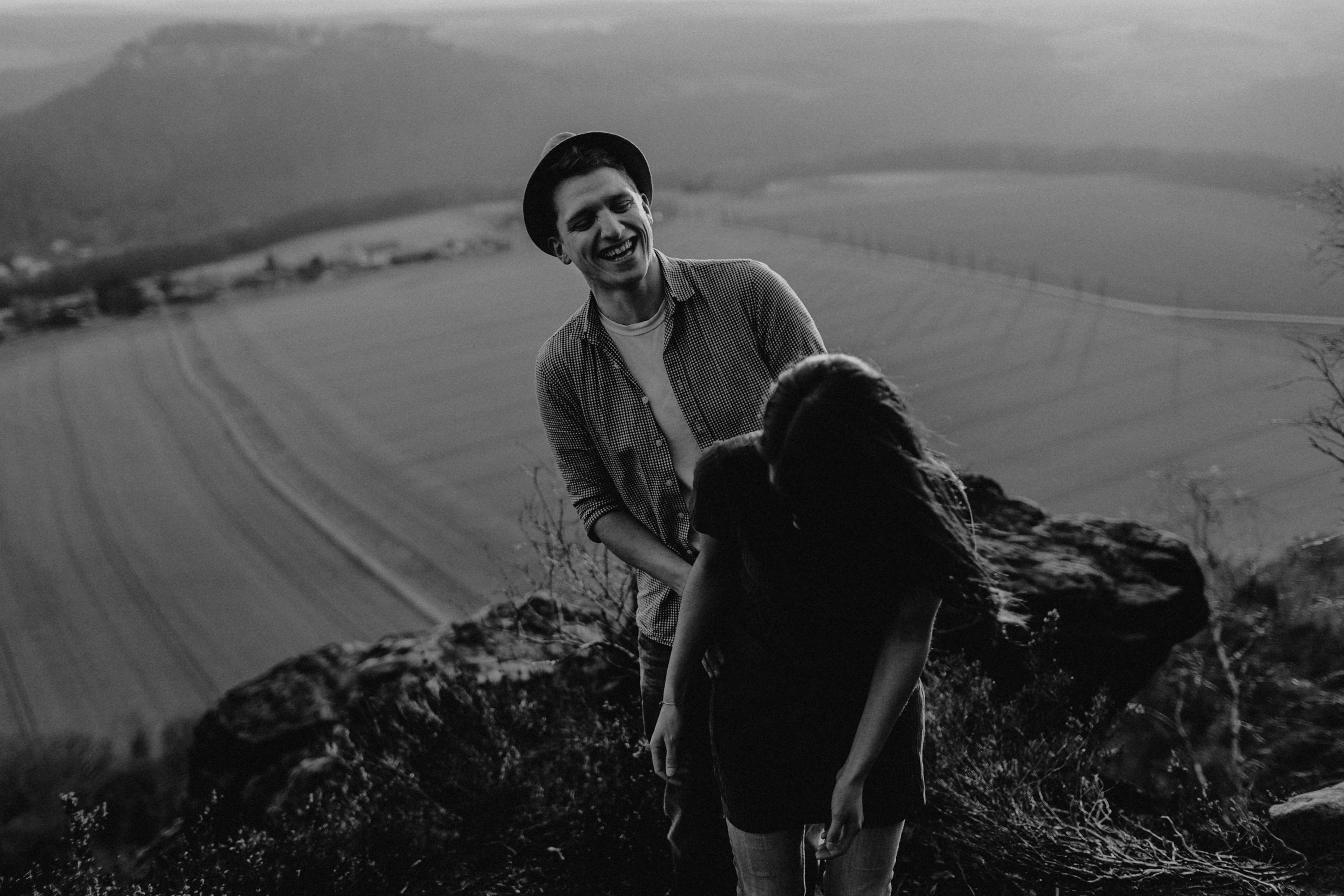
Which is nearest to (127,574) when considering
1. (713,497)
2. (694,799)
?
(694,799)

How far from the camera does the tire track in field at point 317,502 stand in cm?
1577

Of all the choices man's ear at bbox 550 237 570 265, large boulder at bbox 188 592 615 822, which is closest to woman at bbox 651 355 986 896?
man's ear at bbox 550 237 570 265

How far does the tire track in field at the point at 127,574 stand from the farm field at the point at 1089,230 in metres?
22.6

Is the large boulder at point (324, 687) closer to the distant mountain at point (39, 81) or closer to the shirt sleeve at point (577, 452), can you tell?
the shirt sleeve at point (577, 452)

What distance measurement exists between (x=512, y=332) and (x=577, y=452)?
2604 cm

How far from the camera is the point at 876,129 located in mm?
67000

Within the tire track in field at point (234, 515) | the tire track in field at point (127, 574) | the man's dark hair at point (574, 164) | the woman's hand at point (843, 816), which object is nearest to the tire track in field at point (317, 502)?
the tire track in field at point (234, 515)

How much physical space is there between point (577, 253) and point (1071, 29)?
277 feet

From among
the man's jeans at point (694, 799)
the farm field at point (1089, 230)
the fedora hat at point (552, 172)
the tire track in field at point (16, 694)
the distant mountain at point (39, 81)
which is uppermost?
the distant mountain at point (39, 81)

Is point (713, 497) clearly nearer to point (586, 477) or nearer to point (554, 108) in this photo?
point (586, 477)

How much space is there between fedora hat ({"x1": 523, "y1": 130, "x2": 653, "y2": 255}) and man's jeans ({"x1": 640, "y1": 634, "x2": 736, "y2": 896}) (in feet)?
3.32

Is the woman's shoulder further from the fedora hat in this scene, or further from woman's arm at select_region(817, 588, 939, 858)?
the fedora hat

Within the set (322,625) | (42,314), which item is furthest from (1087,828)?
(42,314)

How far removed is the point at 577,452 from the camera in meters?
2.30
